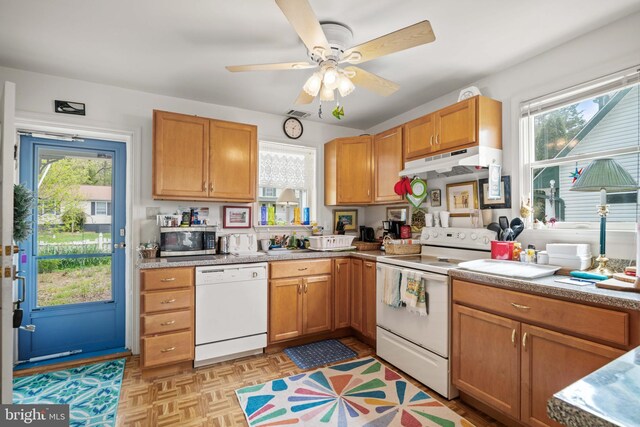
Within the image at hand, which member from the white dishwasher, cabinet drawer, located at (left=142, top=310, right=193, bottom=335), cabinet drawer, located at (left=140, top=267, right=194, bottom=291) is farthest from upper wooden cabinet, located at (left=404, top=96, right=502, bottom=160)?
cabinet drawer, located at (left=142, top=310, right=193, bottom=335)

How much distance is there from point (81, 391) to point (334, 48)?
3097 millimetres

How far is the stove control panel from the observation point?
256 centimetres

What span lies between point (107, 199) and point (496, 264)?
3.49 meters

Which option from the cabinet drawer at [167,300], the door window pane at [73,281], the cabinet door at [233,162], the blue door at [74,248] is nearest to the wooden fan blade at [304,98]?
the cabinet door at [233,162]

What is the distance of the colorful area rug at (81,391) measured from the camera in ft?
6.86

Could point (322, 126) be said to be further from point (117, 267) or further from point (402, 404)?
point (402, 404)

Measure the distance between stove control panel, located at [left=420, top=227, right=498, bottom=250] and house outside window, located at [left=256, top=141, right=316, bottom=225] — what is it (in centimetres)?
150

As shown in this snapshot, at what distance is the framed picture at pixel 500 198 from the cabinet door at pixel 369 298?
1.13m

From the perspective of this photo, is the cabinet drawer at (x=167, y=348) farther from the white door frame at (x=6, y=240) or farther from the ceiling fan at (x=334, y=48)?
the ceiling fan at (x=334, y=48)

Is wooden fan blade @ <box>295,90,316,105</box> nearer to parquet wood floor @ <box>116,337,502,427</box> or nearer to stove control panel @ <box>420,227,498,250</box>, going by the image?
stove control panel @ <box>420,227,498,250</box>

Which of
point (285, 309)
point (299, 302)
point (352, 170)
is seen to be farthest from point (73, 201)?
point (352, 170)

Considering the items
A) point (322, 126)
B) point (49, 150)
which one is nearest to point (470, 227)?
point (322, 126)

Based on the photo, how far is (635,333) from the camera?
1.39m

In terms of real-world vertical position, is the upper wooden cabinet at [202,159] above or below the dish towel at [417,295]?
→ above
